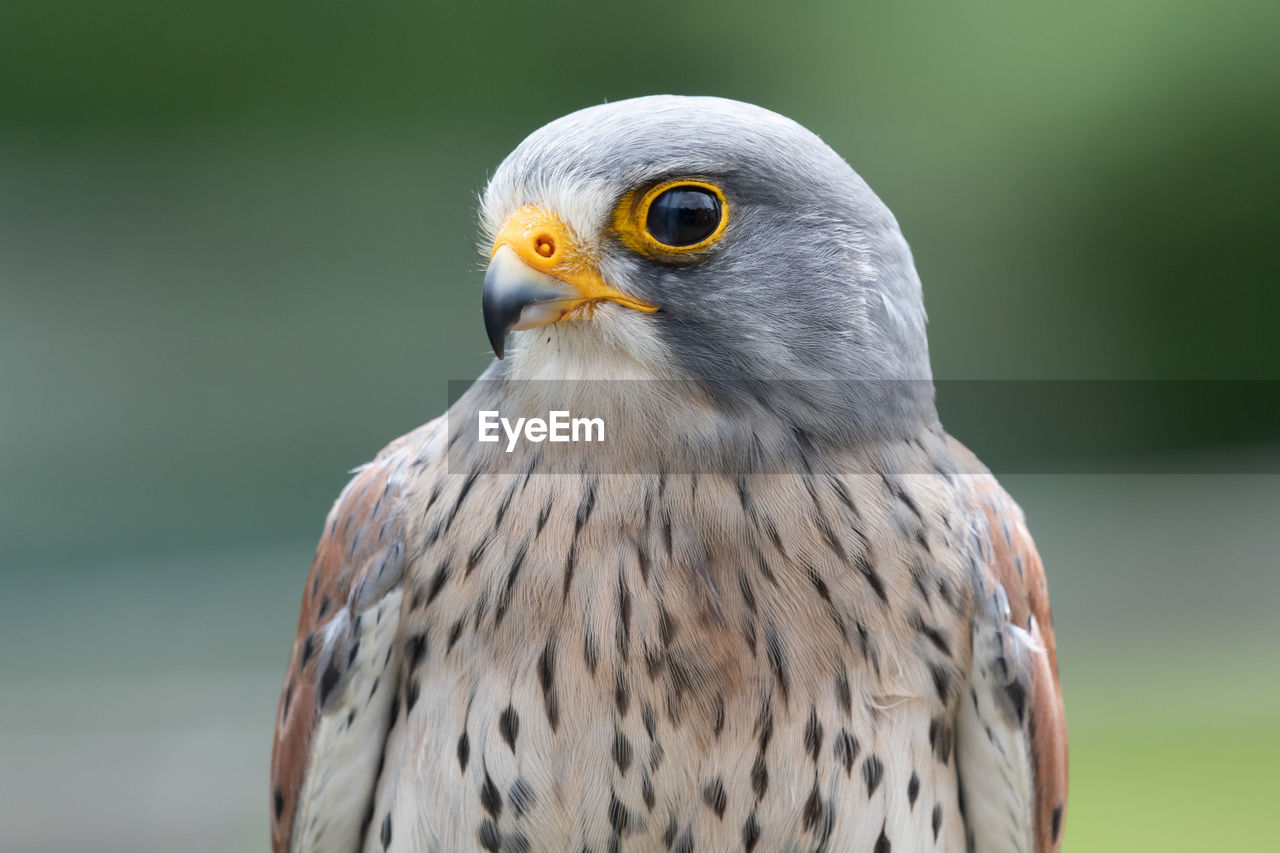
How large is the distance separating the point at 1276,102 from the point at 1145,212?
79cm

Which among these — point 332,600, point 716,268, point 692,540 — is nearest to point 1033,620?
point 692,540

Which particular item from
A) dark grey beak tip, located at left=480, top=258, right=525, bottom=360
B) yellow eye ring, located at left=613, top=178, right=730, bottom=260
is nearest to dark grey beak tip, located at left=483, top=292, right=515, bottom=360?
dark grey beak tip, located at left=480, top=258, right=525, bottom=360

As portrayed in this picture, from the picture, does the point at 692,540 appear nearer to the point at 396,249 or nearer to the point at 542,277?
Result: the point at 542,277

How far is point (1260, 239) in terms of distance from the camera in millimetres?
4871

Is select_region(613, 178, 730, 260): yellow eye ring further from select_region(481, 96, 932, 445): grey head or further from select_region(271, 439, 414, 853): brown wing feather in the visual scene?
select_region(271, 439, 414, 853): brown wing feather

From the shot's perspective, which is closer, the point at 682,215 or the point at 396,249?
the point at 682,215

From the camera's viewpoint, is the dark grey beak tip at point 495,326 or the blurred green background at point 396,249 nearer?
the dark grey beak tip at point 495,326

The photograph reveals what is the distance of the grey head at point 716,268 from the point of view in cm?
122

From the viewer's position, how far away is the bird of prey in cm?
124

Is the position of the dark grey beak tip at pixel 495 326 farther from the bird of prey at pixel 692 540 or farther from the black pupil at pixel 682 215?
the black pupil at pixel 682 215

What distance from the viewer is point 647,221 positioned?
1227mm

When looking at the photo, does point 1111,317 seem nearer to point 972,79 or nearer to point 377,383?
point 972,79

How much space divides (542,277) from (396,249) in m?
3.86

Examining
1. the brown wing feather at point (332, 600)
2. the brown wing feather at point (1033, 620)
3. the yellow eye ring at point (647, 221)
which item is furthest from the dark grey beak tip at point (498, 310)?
the brown wing feather at point (1033, 620)
